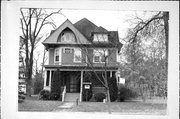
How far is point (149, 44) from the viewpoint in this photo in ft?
11.4

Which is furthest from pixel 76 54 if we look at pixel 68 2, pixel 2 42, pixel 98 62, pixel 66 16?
pixel 2 42

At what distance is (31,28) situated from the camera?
3.46 metres

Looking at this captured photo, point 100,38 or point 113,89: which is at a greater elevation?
point 100,38

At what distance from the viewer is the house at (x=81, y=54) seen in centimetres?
343

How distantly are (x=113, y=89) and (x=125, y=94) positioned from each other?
19 cm

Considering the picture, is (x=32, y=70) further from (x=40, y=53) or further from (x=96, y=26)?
(x=96, y=26)

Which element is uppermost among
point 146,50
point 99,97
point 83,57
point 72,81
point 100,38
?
point 100,38

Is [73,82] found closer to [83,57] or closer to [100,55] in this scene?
[83,57]

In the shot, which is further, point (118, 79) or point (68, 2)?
point (118, 79)

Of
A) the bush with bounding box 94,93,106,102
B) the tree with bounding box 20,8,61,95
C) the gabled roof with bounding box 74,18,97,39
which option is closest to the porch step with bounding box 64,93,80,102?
the bush with bounding box 94,93,106,102

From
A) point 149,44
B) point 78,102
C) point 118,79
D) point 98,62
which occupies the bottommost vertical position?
point 78,102

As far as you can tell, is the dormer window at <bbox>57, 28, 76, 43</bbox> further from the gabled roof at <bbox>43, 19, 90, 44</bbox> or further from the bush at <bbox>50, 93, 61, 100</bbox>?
the bush at <bbox>50, 93, 61, 100</bbox>

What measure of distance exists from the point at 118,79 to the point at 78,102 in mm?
656

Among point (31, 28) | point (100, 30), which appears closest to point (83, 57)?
point (100, 30)
